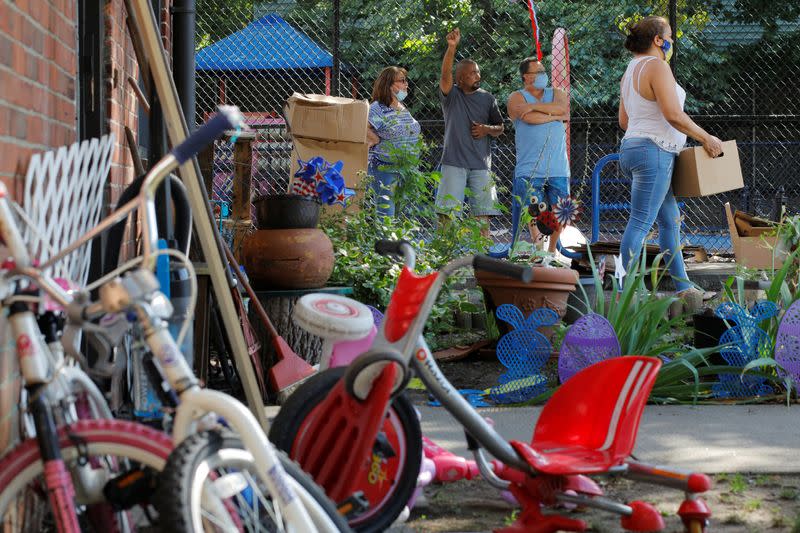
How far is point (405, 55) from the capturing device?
18.7 m

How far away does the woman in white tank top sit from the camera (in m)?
6.54

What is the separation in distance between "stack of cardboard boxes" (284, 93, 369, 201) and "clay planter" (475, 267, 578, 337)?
7.76ft

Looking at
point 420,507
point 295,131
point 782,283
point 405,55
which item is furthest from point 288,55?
point 420,507

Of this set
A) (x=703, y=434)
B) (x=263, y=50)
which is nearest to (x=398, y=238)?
(x=703, y=434)

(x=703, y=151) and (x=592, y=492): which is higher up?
(x=703, y=151)

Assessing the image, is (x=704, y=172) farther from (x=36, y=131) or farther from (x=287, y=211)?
(x=36, y=131)

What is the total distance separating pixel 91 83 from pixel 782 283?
125 inches

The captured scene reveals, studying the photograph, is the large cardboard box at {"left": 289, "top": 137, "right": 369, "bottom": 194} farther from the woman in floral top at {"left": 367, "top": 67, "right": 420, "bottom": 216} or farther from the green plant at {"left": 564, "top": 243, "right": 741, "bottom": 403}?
the green plant at {"left": 564, "top": 243, "right": 741, "bottom": 403}

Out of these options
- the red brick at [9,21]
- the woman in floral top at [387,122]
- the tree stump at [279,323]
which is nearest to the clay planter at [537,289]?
the tree stump at [279,323]

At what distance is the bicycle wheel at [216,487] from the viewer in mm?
1770

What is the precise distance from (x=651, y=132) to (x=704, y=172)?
43 cm

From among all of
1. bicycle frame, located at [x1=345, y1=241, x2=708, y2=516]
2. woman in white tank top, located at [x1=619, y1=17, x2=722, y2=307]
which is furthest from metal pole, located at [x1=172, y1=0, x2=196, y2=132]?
bicycle frame, located at [x1=345, y1=241, x2=708, y2=516]

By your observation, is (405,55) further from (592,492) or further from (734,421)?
(592,492)

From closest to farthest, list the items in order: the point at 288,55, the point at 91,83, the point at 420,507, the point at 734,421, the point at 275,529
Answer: the point at 275,529 < the point at 420,507 < the point at 91,83 < the point at 734,421 < the point at 288,55
